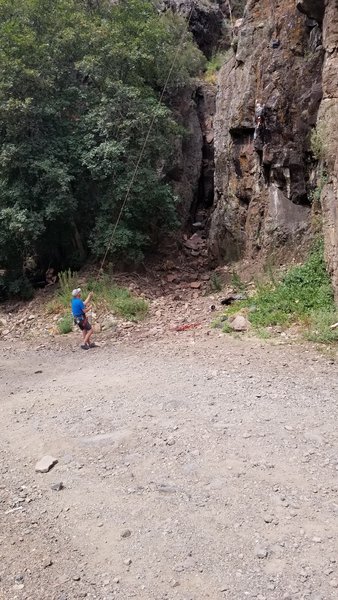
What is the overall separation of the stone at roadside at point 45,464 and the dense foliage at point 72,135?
291 inches

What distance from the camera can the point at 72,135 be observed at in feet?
39.3

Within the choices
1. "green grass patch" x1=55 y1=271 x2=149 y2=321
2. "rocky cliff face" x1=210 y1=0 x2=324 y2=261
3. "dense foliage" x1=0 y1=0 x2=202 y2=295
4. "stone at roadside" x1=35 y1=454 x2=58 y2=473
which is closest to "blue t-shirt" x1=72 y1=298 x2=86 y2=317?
"green grass patch" x1=55 y1=271 x2=149 y2=321

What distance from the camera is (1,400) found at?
6.32 meters

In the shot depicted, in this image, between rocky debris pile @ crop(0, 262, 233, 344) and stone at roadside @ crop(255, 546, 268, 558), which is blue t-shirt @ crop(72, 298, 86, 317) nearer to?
rocky debris pile @ crop(0, 262, 233, 344)

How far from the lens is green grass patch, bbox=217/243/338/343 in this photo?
694cm

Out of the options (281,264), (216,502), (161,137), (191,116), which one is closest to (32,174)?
(161,137)

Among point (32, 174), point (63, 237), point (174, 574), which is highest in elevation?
point (32, 174)

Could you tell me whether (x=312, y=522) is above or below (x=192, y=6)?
below

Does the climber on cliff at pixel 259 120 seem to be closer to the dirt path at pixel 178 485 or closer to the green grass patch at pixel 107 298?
the green grass patch at pixel 107 298

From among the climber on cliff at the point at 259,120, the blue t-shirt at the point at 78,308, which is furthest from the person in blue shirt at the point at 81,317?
the climber on cliff at the point at 259,120

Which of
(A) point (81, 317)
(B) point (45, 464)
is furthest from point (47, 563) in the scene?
(A) point (81, 317)

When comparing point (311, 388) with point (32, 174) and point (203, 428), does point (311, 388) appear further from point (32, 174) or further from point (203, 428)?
point (32, 174)

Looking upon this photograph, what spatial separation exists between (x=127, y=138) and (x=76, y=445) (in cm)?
881

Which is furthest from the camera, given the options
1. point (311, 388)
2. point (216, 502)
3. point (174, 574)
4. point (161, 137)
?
point (161, 137)
